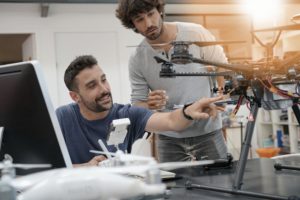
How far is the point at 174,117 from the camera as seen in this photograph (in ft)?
4.86

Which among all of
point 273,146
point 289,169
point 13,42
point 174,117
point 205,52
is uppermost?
point 13,42

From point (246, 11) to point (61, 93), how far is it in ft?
9.11

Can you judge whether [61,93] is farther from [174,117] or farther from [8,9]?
[174,117]

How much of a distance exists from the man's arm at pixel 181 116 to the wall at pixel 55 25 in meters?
2.80

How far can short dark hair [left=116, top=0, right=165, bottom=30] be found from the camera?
1.78 meters

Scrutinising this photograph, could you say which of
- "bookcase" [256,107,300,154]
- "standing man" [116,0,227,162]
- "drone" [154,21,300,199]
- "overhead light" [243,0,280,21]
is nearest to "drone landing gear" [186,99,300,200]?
"drone" [154,21,300,199]

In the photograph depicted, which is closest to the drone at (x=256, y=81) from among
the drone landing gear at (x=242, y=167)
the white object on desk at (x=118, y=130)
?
the drone landing gear at (x=242, y=167)

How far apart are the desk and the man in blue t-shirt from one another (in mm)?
292

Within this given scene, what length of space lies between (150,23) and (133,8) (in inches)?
4.4

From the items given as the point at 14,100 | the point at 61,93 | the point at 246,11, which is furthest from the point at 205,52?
the point at 246,11

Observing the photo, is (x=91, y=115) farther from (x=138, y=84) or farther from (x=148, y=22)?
(x=148, y=22)

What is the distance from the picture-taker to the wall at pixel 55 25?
13.9 ft

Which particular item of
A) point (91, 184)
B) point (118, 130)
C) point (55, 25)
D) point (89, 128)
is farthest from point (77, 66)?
point (55, 25)

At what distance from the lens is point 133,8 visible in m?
1.79
